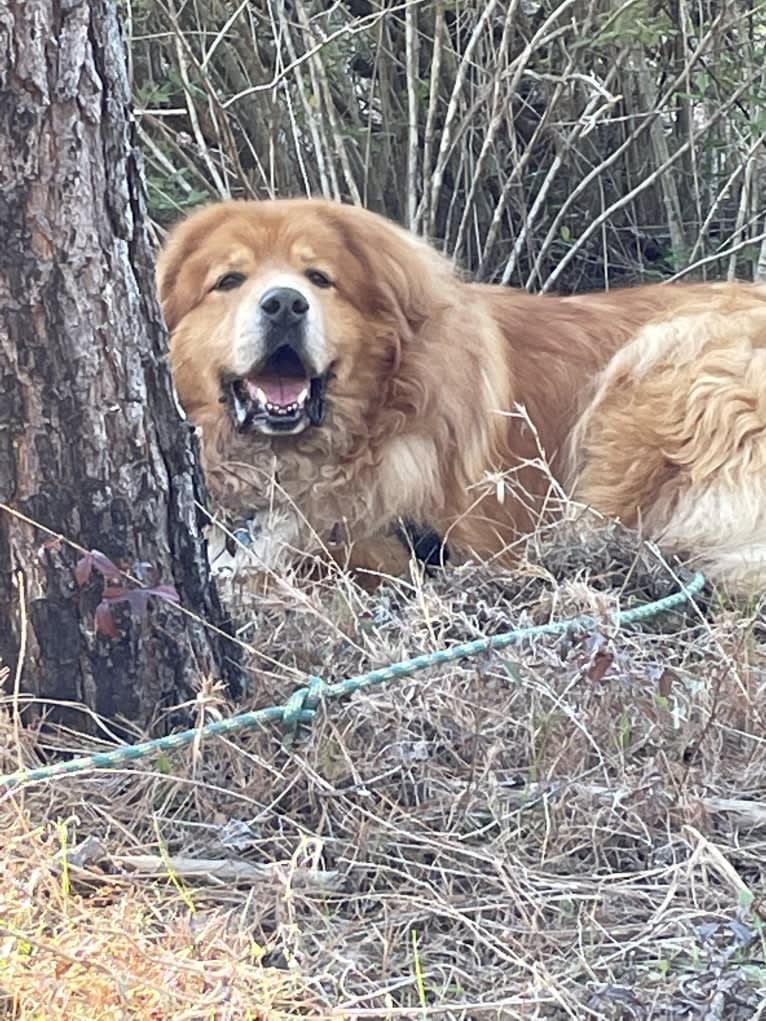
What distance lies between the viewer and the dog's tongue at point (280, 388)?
13.3 feet

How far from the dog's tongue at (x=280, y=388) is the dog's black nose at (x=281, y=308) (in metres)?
0.21

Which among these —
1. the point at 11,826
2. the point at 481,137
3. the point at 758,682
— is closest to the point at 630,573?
the point at 758,682

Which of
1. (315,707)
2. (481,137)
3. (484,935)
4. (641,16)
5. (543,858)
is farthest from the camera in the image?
(481,137)

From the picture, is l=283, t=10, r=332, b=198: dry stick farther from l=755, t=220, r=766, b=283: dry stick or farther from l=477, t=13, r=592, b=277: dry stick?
l=755, t=220, r=766, b=283: dry stick

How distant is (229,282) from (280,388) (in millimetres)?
343

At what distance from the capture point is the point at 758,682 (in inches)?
111

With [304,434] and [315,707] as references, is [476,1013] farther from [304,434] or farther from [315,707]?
[304,434]

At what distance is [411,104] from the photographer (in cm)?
559

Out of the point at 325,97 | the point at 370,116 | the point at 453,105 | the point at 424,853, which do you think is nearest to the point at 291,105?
the point at 325,97

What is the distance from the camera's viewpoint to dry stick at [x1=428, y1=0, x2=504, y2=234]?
534 cm

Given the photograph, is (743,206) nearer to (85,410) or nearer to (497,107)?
(497,107)

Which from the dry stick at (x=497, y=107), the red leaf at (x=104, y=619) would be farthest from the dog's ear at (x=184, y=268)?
the red leaf at (x=104, y=619)

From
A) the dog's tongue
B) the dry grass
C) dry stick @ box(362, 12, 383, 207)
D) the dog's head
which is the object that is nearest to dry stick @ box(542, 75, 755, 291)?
dry stick @ box(362, 12, 383, 207)

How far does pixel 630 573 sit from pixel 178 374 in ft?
4.80
